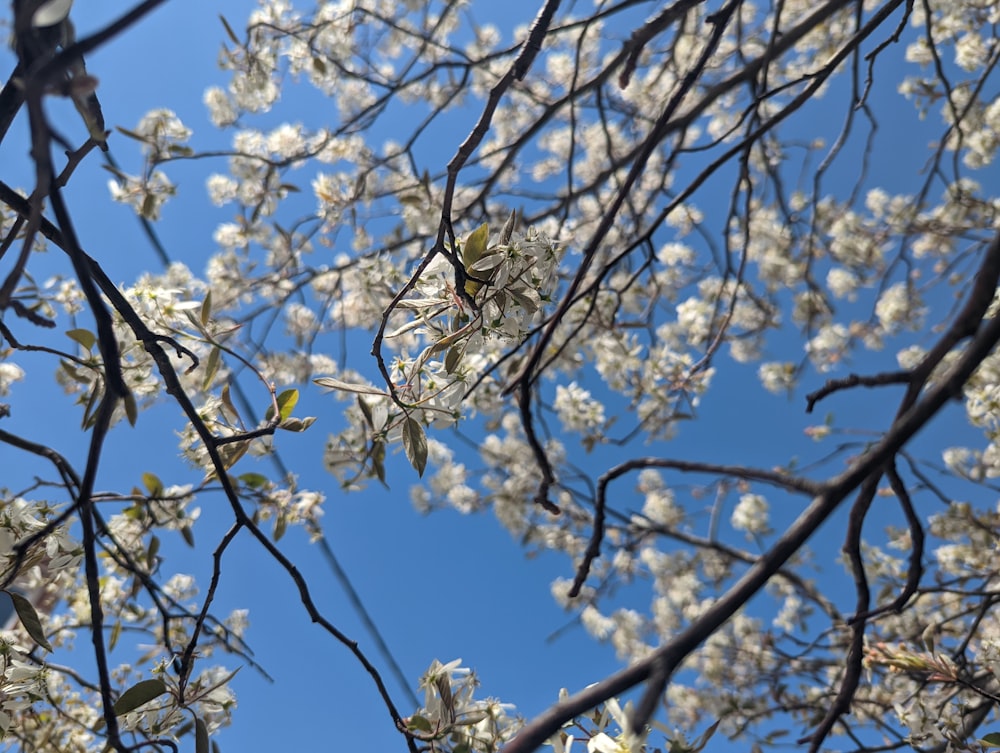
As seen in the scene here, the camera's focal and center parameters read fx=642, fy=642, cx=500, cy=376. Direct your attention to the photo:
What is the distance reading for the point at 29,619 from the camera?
782mm

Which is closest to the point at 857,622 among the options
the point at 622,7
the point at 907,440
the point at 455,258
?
the point at 907,440

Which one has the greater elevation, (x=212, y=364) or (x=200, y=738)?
(x=212, y=364)

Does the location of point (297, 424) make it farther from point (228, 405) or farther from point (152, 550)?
point (152, 550)

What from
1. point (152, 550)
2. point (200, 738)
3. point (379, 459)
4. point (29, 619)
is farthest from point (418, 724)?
point (152, 550)

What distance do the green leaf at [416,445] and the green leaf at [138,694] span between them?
1.28 feet

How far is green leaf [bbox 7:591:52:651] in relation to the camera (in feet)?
2.53

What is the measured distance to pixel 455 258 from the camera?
60cm

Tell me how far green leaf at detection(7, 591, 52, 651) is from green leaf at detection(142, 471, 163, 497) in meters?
0.34

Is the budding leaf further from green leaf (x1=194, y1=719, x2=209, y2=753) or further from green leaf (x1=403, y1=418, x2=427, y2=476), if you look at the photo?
green leaf (x1=194, y1=719, x2=209, y2=753)

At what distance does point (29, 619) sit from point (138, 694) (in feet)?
0.61

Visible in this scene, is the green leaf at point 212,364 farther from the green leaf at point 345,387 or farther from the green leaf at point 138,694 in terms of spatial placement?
the green leaf at point 138,694

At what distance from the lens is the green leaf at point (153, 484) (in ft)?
3.67

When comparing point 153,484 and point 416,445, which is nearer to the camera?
point 416,445

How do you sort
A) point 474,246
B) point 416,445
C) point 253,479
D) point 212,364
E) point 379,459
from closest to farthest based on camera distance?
point 474,246 → point 416,445 → point 212,364 → point 379,459 → point 253,479
